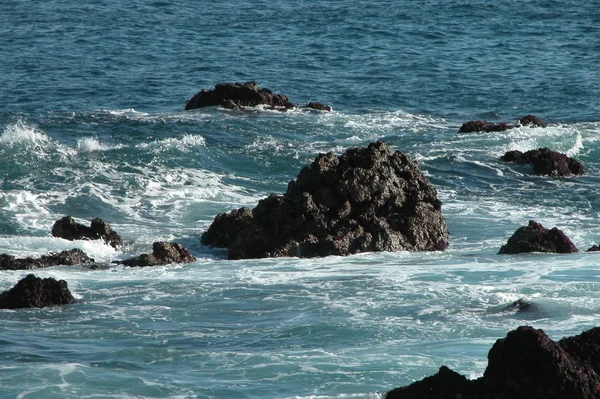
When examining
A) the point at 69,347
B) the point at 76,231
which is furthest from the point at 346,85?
the point at 69,347

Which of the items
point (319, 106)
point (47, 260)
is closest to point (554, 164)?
point (319, 106)

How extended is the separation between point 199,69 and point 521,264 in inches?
792

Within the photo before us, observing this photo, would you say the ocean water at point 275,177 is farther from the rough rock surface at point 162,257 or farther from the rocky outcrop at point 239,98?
the rocky outcrop at point 239,98

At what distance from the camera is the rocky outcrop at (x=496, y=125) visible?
24562mm

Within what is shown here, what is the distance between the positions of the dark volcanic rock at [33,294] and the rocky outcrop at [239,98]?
1517cm

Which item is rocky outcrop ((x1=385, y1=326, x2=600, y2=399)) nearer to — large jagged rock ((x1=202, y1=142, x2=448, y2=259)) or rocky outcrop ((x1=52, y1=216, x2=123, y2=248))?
large jagged rock ((x1=202, y1=142, x2=448, y2=259))

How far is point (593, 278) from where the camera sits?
42.3 feet

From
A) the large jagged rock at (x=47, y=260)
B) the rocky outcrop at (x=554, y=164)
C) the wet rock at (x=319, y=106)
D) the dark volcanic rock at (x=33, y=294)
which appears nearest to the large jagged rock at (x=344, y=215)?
the large jagged rock at (x=47, y=260)

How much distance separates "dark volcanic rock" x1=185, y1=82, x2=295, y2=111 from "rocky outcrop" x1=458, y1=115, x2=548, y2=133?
185 inches

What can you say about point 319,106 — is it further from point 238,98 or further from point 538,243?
point 538,243

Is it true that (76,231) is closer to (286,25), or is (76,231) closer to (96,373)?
(96,373)

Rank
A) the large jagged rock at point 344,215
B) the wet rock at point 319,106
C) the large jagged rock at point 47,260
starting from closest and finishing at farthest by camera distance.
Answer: the large jagged rock at point 47,260 → the large jagged rock at point 344,215 → the wet rock at point 319,106

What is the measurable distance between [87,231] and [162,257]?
1730mm

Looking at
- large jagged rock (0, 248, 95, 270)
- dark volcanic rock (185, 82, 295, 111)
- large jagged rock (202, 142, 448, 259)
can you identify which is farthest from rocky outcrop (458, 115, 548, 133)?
large jagged rock (0, 248, 95, 270)
